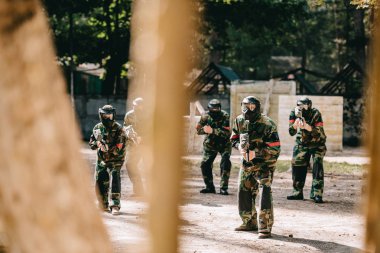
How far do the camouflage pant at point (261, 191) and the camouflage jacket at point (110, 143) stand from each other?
7.94 ft

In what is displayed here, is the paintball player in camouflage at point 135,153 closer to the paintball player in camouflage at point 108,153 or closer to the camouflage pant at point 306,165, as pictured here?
the paintball player in camouflage at point 108,153

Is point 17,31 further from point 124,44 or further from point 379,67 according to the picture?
point 124,44

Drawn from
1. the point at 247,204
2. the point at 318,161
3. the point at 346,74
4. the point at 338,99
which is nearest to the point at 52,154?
the point at 247,204

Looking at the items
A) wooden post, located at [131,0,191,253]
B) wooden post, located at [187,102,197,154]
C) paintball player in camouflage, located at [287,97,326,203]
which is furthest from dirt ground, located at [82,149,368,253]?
wooden post, located at [187,102,197,154]

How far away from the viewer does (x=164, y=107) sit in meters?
1.77

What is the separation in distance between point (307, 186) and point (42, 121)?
15605mm

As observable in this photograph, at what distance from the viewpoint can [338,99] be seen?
25.7m

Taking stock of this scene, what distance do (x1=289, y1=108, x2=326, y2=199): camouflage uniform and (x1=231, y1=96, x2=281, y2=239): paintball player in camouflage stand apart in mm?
3726

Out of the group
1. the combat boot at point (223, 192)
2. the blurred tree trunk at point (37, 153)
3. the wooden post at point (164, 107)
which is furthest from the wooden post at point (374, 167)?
the combat boot at point (223, 192)

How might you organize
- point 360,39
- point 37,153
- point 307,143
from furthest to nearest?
1. point 360,39
2. point 307,143
3. point 37,153

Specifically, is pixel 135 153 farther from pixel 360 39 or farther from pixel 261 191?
pixel 360 39

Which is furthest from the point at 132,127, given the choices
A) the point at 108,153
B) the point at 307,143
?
the point at 307,143

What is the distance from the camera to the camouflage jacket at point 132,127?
13.2 metres

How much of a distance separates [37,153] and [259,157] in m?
8.32
